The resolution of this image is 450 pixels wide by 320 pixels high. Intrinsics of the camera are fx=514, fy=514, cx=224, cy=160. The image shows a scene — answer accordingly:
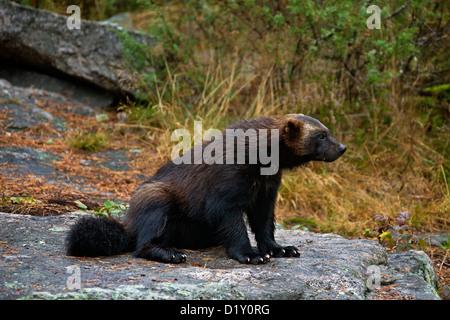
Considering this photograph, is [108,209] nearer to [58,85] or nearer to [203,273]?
[203,273]

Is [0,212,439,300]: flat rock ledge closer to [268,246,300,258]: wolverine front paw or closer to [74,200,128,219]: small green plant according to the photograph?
[268,246,300,258]: wolverine front paw

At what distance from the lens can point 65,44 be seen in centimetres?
893

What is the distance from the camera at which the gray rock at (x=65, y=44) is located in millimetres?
8852

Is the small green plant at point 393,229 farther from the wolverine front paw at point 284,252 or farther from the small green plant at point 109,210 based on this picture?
the small green plant at point 109,210

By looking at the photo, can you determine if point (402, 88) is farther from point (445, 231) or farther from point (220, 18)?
point (220, 18)

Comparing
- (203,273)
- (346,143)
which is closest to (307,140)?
(203,273)

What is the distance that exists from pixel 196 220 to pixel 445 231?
376 centimetres

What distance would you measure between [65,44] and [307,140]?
6328 millimetres

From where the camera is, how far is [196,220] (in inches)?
153

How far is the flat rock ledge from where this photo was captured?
2.83 m

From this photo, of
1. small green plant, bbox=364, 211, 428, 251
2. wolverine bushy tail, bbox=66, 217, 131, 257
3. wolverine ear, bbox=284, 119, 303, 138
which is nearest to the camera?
wolverine bushy tail, bbox=66, 217, 131, 257

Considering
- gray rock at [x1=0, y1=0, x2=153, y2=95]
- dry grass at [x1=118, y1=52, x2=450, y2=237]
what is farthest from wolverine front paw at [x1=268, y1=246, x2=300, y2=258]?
gray rock at [x1=0, y1=0, x2=153, y2=95]
